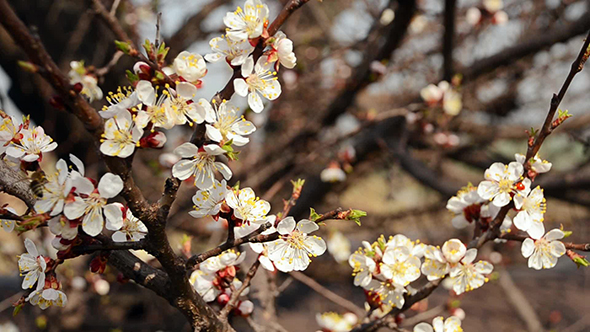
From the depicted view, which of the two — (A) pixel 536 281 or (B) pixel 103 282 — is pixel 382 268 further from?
(A) pixel 536 281

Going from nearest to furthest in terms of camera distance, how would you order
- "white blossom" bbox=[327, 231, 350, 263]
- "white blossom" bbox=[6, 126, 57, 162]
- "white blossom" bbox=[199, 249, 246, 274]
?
"white blossom" bbox=[6, 126, 57, 162] < "white blossom" bbox=[199, 249, 246, 274] < "white blossom" bbox=[327, 231, 350, 263]

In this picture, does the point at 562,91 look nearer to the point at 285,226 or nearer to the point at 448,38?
the point at 285,226

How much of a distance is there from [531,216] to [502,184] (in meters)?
0.11

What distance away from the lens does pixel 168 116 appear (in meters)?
0.75

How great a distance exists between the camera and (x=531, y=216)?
41.0 inches

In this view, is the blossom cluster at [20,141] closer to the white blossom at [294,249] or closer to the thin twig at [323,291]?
the white blossom at [294,249]

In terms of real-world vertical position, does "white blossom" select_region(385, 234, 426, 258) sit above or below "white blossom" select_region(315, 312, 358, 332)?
above

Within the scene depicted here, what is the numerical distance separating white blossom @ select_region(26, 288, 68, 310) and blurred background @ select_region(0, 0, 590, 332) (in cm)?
83

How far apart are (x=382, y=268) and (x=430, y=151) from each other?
2.91m

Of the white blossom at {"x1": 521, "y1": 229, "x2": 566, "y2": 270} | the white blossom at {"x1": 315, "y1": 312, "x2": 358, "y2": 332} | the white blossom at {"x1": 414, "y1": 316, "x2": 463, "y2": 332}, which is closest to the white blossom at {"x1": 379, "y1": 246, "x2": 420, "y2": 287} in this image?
the white blossom at {"x1": 414, "y1": 316, "x2": 463, "y2": 332}

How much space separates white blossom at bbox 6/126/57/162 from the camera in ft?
2.69

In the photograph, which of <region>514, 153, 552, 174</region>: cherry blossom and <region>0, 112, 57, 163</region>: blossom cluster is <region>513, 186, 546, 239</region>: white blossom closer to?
<region>514, 153, 552, 174</region>: cherry blossom

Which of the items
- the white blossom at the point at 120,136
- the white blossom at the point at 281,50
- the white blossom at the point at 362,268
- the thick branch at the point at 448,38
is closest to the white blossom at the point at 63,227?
the white blossom at the point at 120,136

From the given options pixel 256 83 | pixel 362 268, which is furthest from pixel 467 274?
pixel 256 83
